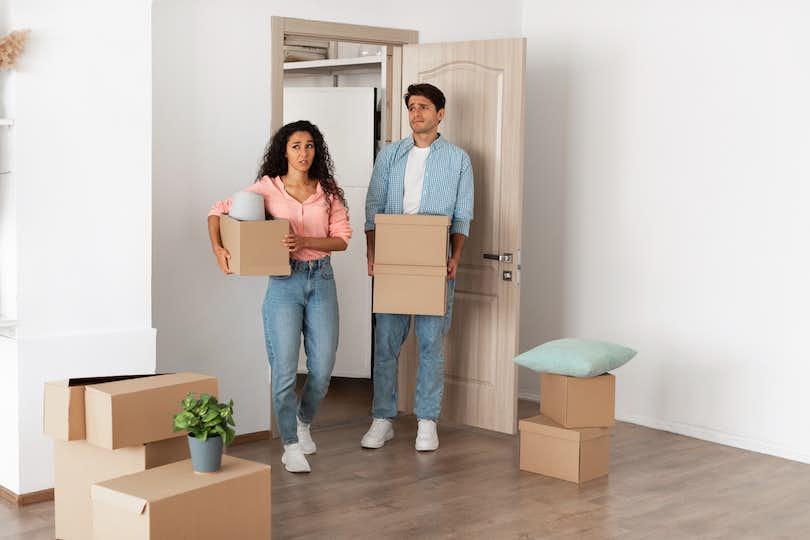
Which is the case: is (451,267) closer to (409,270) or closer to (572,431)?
(409,270)

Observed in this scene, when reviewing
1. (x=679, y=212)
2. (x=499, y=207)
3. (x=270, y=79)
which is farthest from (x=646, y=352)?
(x=270, y=79)

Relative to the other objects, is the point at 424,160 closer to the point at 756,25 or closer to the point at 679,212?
the point at 679,212

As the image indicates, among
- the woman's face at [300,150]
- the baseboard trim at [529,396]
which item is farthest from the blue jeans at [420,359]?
the baseboard trim at [529,396]

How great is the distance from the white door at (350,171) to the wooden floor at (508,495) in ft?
3.87

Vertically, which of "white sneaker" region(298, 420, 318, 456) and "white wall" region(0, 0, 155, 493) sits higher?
"white wall" region(0, 0, 155, 493)

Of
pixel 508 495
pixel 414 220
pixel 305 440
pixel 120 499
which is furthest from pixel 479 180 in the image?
pixel 120 499

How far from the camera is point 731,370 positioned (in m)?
4.66

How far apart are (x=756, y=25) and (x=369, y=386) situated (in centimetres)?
301

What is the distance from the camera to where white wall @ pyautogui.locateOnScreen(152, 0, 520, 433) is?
4184 millimetres

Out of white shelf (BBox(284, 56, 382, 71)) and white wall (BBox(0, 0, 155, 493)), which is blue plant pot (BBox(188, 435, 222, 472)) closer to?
white wall (BBox(0, 0, 155, 493))

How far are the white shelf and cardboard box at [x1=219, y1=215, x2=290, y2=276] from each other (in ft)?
7.43

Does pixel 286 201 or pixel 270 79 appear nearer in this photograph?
pixel 286 201

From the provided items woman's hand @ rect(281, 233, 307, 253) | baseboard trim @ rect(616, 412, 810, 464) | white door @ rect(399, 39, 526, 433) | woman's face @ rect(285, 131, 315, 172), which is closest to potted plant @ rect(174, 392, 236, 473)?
woman's hand @ rect(281, 233, 307, 253)

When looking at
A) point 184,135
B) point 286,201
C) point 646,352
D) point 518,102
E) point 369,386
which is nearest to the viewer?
point 286,201
